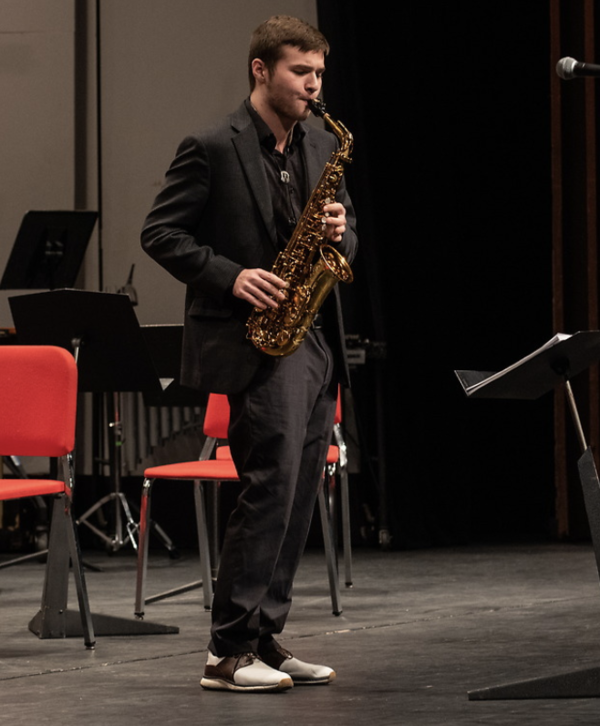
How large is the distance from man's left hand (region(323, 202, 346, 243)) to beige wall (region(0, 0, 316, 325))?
3777 millimetres

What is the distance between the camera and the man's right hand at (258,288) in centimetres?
315

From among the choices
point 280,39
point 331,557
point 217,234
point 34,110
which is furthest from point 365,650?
point 34,110

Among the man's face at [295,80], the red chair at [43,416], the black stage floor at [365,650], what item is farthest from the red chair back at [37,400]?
the man's face at [295,80]

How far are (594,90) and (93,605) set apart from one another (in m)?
3.42

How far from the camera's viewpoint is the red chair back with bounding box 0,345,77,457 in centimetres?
381

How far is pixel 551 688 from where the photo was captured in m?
3.09

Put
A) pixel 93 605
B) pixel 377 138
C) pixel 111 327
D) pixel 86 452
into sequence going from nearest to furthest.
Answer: pixel 111 327, pixel 93 605, pixel 377 138, pixel 86 452

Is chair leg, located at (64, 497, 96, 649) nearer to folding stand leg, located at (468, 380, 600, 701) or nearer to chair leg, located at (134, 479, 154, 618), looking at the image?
chair leg, located at (134, 479, 154, 618)

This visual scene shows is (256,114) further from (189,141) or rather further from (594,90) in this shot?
(594,90)

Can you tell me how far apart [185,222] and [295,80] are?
44 cm

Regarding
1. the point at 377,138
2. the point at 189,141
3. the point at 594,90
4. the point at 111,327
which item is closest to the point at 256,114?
the point at 189,141

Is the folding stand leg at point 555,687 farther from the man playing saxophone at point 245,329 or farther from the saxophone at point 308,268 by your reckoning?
the saxophone at point 308,268

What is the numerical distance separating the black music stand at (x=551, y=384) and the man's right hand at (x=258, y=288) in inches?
18.7

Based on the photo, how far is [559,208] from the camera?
636 cm
